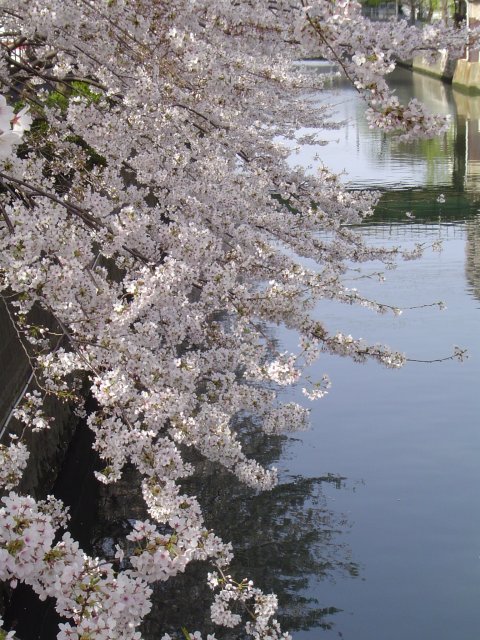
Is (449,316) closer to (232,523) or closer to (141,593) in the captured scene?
(232,523)

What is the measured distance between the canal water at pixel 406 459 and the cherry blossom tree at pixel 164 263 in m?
1.11

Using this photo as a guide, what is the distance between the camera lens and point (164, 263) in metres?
5.47

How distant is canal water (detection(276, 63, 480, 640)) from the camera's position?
6.99 m

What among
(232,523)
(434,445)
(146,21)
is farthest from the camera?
(434,445)

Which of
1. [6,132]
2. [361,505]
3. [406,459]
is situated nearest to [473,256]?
[406,459]

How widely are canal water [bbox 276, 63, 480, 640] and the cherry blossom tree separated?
111 cm

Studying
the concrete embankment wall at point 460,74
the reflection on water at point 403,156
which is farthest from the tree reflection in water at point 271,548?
the concrete embankment wall at point 460,74

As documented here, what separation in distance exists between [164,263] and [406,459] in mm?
4546

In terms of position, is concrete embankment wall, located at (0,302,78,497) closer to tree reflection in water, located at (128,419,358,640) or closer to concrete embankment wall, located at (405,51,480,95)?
tree reflection in water, located at (128,419,358,640)

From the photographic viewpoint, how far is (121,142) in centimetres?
722

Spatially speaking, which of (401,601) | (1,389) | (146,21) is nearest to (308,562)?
(401,601)

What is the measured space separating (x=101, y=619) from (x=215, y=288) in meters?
2.82

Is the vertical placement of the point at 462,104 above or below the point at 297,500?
above

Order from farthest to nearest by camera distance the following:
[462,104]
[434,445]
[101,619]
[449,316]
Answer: [462,104] → [449,316] → [434,445] → [101,619]
